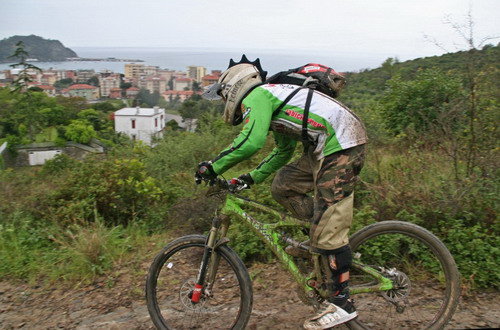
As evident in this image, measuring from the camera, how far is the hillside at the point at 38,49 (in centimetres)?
2969

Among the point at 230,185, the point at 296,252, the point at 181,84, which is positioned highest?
the point at 230,185

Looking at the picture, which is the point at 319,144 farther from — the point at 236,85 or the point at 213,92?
the point at 213,92

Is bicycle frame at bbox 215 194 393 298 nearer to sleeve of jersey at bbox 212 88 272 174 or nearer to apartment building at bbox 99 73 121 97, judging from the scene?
sleeve of jersey at bbox 212 88 272 174

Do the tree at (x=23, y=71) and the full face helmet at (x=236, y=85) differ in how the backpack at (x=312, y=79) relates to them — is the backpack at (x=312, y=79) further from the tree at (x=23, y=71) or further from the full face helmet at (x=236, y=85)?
the tree at (x=23, y=71)

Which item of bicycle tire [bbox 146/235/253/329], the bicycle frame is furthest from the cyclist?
bicycle tire [bbox 146/235/253/329]

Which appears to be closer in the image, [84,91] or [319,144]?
[319,144]

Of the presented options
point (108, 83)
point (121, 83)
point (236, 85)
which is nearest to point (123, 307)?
point (236, 85)

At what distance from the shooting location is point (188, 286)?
3.36 meters

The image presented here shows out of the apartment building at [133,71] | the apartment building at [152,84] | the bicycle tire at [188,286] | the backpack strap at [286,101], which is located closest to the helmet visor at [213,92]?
the backpack strap at [286,101]

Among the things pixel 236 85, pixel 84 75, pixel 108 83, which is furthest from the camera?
pixel 108 83

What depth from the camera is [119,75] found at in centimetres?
5866

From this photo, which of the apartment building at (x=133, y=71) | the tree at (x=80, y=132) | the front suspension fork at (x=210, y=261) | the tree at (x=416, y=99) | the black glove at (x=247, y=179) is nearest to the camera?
the front suspension fork at (x=210, y=261)

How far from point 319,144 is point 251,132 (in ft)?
1.62

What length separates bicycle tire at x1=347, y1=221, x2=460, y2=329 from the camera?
9.80ft
